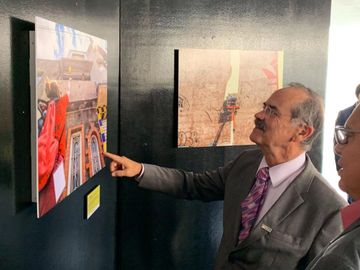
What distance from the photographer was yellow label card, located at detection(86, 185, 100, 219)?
1.46 m

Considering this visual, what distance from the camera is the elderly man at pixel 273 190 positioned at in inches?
52.7

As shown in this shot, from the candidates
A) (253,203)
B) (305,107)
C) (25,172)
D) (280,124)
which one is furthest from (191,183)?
(25,172)

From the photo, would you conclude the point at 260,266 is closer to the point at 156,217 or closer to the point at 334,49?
the point at 156,217

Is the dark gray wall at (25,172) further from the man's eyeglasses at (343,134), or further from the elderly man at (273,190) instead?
the man's eyeglasses at (343,134)

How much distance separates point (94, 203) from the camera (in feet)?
5.08

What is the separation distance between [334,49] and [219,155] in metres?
2.78

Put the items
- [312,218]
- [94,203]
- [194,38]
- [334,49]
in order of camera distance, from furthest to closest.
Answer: [334,49] → [194,38] → [94,203] → [312,218]

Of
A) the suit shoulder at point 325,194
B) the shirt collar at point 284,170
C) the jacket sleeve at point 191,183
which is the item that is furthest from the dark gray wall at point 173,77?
the suit shoulder at point 325,194

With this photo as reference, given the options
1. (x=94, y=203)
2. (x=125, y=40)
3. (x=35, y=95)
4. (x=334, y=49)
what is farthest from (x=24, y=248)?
(x=334, y=49)

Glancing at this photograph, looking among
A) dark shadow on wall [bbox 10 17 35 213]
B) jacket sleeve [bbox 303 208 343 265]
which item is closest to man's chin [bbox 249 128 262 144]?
jacket sleeve [bbox 303 208 343 265]

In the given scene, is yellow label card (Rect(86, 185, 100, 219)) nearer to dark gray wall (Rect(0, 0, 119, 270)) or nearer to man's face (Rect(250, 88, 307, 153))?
dark gray wall (Rect(0, 0, 119, 270))

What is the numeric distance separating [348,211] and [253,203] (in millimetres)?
553

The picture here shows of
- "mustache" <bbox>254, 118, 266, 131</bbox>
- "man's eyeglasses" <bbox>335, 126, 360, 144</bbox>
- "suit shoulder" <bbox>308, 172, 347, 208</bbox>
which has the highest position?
"man's eyeglasses" <bbox>335, 126, 360, 144</bbox>

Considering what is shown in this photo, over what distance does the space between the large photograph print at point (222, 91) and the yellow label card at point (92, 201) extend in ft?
1.73
